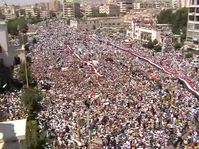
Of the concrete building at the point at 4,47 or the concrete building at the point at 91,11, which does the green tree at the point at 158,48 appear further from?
the concrete building at the point at 91,11

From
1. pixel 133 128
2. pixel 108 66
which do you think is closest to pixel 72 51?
pixel 108 66

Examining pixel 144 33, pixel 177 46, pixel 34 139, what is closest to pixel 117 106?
pixel 34 139

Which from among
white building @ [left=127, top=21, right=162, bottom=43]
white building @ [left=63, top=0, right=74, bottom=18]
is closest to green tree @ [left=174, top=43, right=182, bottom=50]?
white building @ [left=127, top=21, right=162, bottom=43]

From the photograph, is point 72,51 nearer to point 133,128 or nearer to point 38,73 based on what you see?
point 38,73

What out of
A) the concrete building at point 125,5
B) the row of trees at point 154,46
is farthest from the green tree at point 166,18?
the concrete building at point 125,5

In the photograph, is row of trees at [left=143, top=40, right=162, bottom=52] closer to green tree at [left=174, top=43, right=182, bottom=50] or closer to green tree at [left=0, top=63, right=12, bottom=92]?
green tree at [left=174, top=43, right=182, bottom=50]
